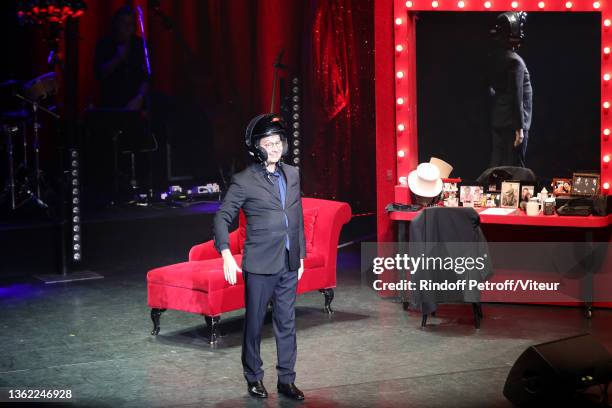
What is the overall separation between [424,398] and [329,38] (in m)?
6.13

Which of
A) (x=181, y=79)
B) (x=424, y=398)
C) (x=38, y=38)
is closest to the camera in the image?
(x=424, y=398)

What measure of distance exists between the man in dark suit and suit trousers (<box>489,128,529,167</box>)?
9.38 ft

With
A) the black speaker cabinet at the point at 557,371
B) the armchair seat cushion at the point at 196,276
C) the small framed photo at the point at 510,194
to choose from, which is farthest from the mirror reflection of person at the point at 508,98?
the black speaker cabinet at the point at 557,371

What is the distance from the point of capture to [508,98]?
7605 mm

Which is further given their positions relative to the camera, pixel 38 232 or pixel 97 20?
pixel 97 20

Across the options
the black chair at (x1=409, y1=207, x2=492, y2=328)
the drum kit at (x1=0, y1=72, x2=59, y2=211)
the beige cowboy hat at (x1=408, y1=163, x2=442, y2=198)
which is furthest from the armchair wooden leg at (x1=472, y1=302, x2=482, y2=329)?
the drum kit at (x1=0, y1=72, x2=59, y2=211)

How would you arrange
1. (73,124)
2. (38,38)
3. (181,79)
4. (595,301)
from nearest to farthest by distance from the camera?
(595,301)
(73,124)
(38,38)
(181,79)

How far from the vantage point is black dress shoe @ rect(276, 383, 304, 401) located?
5.20m

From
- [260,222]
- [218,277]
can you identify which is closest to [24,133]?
[218,277]

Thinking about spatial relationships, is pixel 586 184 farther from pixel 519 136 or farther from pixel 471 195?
pixel 471 195

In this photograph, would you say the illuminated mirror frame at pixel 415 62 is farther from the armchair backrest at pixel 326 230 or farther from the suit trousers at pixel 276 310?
the suit trousers at pixel 276 310

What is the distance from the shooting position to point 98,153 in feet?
34.7

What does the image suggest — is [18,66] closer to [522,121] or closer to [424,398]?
[522,121]

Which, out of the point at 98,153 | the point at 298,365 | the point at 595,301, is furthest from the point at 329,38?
the point at 298,365
